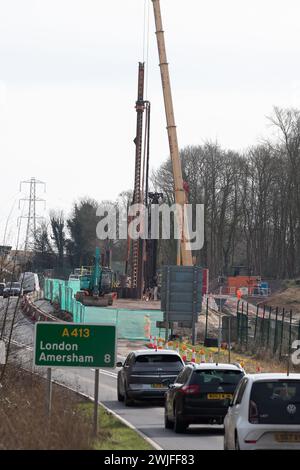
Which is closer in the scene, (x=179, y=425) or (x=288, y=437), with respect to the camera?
(x=288, y=437)

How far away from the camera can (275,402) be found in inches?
609

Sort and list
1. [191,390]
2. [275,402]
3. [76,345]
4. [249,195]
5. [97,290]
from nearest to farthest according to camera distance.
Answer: [275,402] < [76,345] < [191,390] < [97,290] < [249,195]

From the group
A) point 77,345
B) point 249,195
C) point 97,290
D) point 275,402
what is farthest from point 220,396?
point 249,195

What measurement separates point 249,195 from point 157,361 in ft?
280

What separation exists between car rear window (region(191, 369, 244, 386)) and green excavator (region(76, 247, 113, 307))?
2107 inches

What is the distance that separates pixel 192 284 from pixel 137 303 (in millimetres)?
38829

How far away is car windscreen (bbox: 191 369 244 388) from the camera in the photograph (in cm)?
2219

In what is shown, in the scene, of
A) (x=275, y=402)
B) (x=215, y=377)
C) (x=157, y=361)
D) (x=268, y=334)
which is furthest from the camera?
(x=268, y=334)

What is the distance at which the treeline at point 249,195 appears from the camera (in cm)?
10825

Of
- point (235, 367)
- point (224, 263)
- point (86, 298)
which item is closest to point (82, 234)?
point (224, 263)

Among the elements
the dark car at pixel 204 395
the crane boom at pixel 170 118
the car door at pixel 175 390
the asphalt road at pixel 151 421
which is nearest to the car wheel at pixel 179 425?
the dark car at pixel 204 395

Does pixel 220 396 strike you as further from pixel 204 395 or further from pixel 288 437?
pixel 288 437

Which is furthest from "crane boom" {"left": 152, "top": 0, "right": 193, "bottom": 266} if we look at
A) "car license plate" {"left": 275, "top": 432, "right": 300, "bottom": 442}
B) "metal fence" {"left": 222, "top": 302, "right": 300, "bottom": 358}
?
"car license plate" {"left": 275, "top": 432, "right": 300, "bottom": 442}

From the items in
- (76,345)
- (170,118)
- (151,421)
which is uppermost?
(170,118)
